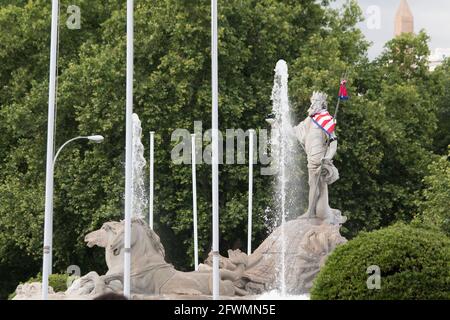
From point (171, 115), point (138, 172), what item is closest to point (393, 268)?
point (138, 172)

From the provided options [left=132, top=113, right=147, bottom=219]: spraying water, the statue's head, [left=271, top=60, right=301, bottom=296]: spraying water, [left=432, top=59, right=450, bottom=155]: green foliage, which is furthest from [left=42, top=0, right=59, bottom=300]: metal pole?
[left=432, top=59, right=450, bottom=155]: green foliage

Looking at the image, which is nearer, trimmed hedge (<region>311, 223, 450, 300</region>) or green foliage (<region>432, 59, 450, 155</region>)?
trimmed hedge (<region>311, 223, 450, 300</region>)

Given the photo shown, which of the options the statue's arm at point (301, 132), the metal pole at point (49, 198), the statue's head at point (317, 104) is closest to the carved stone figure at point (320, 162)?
the statue's head at point (317, 104)

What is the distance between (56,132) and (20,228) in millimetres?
4016

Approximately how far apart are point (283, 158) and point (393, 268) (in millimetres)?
15837

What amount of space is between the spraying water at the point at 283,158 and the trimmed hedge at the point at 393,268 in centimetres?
1024

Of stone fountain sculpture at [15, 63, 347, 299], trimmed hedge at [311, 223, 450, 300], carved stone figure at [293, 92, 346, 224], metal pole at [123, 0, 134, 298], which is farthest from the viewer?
carved stone figure at [293, 92, 346, 224]

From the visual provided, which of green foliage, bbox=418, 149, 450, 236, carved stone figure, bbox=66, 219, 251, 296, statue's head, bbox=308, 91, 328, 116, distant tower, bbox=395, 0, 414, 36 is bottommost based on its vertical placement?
carved stone figure, bbox=66, 219, 251, 296

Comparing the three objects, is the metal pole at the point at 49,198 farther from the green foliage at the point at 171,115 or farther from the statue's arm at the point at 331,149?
the green foliage at the point at 171,115

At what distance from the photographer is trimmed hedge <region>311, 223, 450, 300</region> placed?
1908 cm

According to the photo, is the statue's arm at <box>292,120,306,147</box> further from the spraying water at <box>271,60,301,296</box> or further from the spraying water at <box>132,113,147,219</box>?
the spraying water at <box>132,113,147,219</box>

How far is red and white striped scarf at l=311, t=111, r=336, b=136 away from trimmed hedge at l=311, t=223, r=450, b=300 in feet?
36.4

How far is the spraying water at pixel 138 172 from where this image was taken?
36.1 metres
